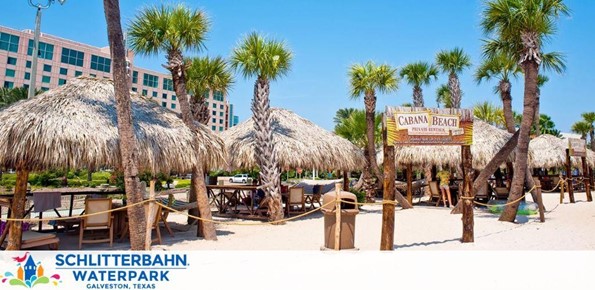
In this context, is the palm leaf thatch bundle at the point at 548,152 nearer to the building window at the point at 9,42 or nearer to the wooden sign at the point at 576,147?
the wooden sign at the point at 576,147

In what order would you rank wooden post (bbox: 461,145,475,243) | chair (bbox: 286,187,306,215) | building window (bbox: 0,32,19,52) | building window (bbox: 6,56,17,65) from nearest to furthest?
wooden post (bbox: 461,145,475,243) < chair (bbox: 286,187,306,215) < building window (bbox: 0,32,19,52) < building window (bbox: 6,56,17,65)

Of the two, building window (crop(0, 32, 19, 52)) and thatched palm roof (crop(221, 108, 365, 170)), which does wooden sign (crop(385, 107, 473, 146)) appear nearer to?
thatched palm roof (crop(221, 108, 365, 170))

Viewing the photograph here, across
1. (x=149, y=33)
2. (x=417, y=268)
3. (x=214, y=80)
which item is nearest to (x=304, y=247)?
(x=417, y=268)

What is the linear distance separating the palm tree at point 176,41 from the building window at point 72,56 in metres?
57.4

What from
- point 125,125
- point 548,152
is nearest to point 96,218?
point 125,125

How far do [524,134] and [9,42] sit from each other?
6133 centimetres

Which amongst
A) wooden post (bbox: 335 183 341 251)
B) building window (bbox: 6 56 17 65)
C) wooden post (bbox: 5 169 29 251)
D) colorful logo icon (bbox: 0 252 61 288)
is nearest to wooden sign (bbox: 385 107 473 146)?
wooden post (bbox: 335 183 341 251)

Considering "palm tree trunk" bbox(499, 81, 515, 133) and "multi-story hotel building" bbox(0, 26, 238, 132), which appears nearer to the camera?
"palm tree trunk" bbox(499, 81, 515, 133)

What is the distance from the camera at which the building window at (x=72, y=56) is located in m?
57.5

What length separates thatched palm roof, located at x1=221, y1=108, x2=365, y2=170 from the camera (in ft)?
41.5

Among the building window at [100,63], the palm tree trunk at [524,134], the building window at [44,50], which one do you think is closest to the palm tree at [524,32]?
the palm tree trunk at [524,134]

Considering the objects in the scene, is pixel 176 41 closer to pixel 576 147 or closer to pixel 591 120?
pixel 576 147

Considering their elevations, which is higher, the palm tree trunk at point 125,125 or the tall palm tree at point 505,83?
the tall palm tree at point 505,83

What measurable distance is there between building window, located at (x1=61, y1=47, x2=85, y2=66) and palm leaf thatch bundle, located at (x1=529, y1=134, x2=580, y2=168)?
58.9 meters
